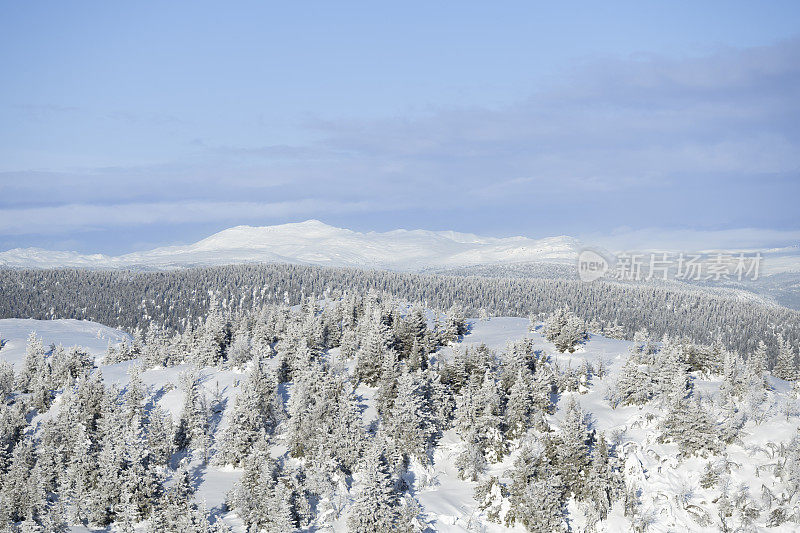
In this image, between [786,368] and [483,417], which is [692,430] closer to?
[483,417]

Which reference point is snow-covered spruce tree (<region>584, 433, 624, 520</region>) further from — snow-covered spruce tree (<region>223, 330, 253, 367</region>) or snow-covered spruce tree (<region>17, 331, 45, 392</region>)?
snow-covered spruce tree (<region>17, 331, 45, 392</region>)

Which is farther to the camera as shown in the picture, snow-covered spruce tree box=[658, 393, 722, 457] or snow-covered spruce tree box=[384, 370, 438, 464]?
snow-covered spruce tree box=[384, 370, 438, 464]

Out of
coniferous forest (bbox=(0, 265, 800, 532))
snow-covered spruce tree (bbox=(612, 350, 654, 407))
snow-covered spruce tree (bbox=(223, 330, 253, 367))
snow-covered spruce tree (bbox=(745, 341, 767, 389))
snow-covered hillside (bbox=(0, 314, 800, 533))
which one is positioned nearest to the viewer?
snow-covered hillside (bbox=(0, 314, 800, 533))

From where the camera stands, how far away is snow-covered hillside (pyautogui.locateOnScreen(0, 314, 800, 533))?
42.8m

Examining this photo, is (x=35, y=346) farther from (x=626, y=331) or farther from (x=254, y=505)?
(x=626, y=331)

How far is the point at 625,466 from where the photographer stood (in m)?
47.0

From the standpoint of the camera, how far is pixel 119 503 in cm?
4522

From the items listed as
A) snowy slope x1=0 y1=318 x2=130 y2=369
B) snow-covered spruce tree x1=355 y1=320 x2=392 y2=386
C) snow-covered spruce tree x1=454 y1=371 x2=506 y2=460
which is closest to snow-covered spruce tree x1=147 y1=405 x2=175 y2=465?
snow-covered spruce tree x1=355 y1=320 x2=392 y2=386

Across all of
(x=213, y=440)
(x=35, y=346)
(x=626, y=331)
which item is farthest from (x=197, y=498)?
(x=626, y=331)

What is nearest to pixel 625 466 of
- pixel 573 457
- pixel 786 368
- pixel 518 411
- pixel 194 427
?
pixel 573 457

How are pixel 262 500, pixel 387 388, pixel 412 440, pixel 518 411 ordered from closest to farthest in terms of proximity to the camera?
1. pixel 262 500
2. pixel 412 440
3. pixel 518 411
4. pixel 387 388

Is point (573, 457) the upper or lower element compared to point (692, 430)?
lower

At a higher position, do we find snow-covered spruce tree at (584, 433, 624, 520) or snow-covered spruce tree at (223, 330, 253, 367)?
snow-covered spruce tree at (223, 330, 253, 367)

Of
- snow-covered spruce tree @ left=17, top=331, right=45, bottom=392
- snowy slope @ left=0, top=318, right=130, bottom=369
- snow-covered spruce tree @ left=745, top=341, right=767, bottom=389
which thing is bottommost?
snowy slope @ left=0, top=318, right=130, bottom=369
